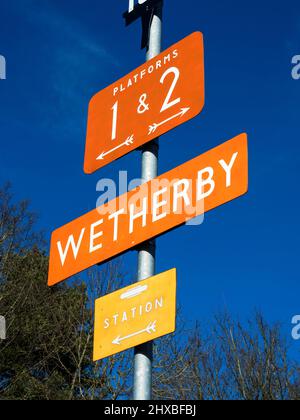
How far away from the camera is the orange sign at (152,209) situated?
4.52 meters

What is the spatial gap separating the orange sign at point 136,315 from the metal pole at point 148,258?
4.4 inches

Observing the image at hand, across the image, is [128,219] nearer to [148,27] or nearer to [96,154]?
[96,154]

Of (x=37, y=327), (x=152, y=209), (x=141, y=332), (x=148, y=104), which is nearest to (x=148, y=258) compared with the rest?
(x=152, y=209)

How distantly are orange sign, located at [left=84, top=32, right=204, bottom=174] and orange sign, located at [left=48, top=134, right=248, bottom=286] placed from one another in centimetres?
49

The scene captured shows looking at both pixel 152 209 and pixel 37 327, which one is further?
pixel 37 327

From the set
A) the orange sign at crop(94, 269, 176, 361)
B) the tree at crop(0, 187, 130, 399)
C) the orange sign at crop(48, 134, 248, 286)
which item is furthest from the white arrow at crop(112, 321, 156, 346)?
the tree at crop(0, 187, 130, 399)

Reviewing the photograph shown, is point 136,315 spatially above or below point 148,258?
below

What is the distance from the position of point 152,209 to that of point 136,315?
0.73 metres

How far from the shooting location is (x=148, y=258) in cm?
480

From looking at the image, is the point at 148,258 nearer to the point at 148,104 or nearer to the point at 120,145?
the point at 120,145

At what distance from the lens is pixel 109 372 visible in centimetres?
2125

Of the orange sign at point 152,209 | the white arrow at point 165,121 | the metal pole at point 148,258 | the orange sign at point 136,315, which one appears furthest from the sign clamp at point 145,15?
the orange sign at point 136,315
